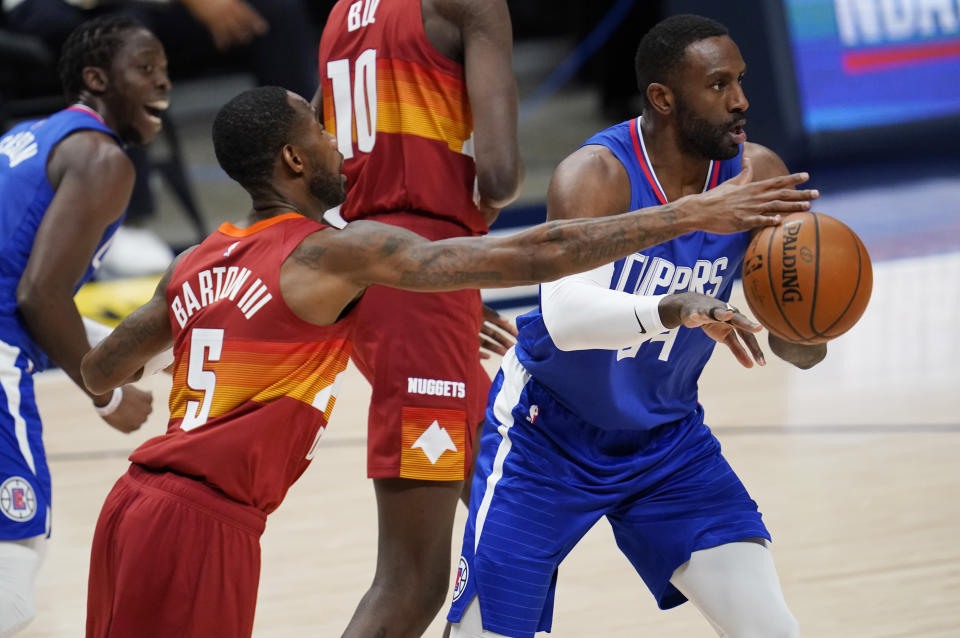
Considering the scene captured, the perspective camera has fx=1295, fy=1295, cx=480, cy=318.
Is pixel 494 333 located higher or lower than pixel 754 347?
lower

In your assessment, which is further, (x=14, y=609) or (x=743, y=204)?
(x=14, y=609)

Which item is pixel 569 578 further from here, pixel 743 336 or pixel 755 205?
pixel 755 205

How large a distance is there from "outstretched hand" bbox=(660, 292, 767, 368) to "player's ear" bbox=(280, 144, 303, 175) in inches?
33.5

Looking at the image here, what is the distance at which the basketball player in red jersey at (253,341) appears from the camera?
8.64 feet

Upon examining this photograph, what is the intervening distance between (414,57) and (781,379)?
430cm

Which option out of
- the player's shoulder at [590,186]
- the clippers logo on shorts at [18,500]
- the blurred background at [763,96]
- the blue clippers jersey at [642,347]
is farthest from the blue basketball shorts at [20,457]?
the blurred background at [763,96]

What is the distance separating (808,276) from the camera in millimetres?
2924

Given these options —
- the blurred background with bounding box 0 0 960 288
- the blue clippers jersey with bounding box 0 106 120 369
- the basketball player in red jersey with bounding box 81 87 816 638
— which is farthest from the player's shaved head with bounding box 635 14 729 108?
the blurred background with bounding box 0 0 960 288

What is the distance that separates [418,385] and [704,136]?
1.00m

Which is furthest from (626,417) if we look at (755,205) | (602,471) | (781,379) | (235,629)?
(781,379)

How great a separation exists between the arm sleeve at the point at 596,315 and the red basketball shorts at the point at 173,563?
2.63 feet

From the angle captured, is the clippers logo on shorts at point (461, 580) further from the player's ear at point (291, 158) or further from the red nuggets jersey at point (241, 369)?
the player's ear at point (291, 158)

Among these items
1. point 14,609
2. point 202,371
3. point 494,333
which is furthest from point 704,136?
point 14,609

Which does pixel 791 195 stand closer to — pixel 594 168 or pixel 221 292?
pixel 594 168
